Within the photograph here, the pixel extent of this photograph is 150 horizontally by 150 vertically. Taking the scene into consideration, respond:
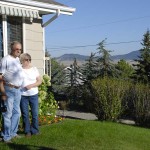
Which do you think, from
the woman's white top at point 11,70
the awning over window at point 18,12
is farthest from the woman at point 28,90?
the awning over window at point 18,12

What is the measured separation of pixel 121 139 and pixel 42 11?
4045mm

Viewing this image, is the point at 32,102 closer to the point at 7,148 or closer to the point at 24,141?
the point at 24,141

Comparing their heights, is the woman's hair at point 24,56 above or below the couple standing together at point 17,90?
above

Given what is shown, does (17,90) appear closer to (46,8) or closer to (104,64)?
(46,8)

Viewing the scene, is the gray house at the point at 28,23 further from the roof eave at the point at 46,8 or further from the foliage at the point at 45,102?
the foliage at the point at 45,102

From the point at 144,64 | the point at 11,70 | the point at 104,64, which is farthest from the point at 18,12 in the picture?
the point at 144,64

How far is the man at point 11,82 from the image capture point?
712 cm

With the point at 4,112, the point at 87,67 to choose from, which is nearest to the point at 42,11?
the point at 4,112

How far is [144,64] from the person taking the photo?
2217 centimetres

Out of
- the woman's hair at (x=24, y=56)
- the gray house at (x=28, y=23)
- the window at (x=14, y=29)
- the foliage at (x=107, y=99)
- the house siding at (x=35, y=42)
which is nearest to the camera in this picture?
the woman's hair at (x=24, y=56)

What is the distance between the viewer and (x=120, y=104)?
12.3 metres

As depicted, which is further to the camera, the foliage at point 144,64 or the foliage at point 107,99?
the foliage at point 144,64

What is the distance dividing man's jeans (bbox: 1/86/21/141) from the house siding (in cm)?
344

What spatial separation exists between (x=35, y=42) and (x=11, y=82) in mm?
4026
